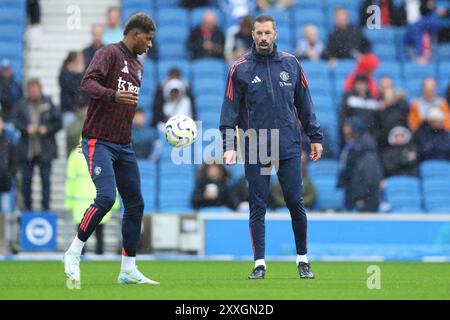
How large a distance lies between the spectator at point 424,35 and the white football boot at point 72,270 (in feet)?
40.6

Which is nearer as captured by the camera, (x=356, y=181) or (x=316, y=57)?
(x=356, y=181)

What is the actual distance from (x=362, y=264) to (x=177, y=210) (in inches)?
157

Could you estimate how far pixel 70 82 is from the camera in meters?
17.6

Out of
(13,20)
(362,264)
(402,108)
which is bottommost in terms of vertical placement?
(362,264)

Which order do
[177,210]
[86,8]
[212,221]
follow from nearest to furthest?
[212,221] < [177,210] < [86,8]

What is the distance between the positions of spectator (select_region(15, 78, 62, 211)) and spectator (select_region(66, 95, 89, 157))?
20cm

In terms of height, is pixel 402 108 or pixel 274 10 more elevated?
pixel 274 10

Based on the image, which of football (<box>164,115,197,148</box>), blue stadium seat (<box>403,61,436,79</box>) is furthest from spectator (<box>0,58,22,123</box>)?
football (<box>164,115,197,148</box>)

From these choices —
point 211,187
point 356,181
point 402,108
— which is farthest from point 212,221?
point 402,108

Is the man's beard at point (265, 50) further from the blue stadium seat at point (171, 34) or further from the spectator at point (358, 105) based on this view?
the blue stadium seat at point (171, 34)

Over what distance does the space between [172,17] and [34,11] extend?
2.60m

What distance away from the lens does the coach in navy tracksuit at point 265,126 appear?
10.6 metres

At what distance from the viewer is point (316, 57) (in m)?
19.7

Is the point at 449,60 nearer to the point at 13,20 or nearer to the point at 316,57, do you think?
the point at 316,57
